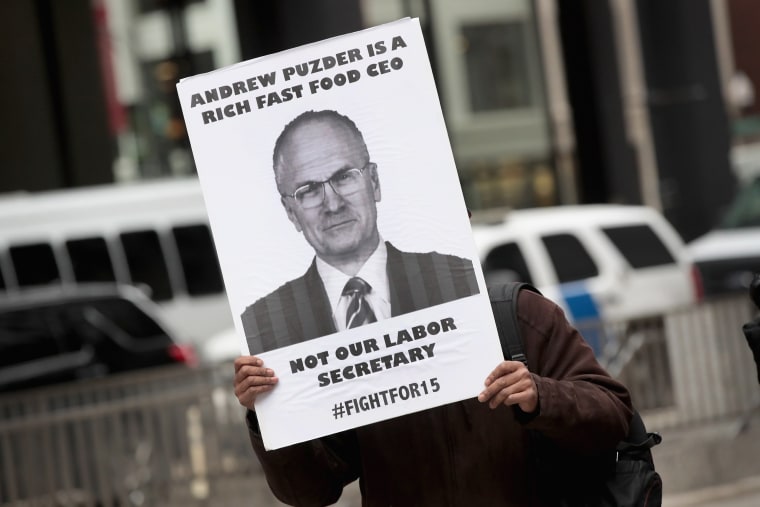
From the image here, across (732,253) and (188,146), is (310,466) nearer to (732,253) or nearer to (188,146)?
(732,253)

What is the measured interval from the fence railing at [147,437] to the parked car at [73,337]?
313 cm

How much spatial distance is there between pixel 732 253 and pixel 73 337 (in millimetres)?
6295

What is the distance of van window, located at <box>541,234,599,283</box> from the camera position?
13.4 m

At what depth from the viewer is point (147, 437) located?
9.03m

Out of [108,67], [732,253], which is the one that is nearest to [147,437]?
[732,253]

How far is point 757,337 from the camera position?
152 inches

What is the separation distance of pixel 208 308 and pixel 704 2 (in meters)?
11.2

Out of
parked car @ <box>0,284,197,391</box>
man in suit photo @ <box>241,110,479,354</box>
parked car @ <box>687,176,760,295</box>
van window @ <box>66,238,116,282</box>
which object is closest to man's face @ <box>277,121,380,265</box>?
man in suit photo @ <box>241,110,479,354</box>

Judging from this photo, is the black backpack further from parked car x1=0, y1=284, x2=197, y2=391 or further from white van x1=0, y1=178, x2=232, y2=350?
white van x1=0, y1=178, x2=232, y2=350

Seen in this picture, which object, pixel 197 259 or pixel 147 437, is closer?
pixel 147 437

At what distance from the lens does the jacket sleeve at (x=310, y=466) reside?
3662mm

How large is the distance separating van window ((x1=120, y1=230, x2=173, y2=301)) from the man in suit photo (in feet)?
55.1

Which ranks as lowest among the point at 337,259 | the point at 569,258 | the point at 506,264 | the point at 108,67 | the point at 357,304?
the point at 569,258

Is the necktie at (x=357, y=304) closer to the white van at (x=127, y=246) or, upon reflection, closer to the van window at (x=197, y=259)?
the white van at (x=127, y=246)
